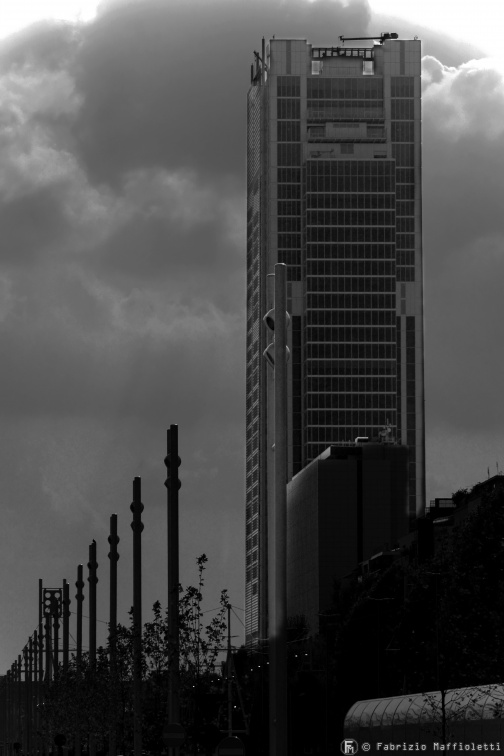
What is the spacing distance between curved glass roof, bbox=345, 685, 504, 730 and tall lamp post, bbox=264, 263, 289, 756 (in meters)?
27.5

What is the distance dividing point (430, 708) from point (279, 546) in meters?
41.7

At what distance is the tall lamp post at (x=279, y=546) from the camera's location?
1042 inches

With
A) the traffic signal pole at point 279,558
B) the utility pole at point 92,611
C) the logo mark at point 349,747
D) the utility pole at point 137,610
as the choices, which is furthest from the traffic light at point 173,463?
the utility pole at point 92,611

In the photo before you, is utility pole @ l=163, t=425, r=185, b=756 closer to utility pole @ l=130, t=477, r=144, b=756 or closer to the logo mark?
utility pole @ l=130, t=477, r=144, b=756

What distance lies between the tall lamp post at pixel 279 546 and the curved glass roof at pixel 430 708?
90.3 ft

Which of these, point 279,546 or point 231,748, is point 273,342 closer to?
point 279,546

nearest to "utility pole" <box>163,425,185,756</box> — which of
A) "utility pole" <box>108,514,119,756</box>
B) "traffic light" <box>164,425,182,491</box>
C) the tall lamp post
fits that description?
"traffic light" <box>164,425,182,491</box>

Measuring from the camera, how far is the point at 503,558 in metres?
78.7

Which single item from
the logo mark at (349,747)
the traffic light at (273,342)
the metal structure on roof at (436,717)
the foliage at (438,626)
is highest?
the traffic light at (273,342)

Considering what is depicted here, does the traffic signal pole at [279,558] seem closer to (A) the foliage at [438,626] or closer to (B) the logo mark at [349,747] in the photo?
(A) the foliage at [438,626]

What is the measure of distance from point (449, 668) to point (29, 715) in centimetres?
9561

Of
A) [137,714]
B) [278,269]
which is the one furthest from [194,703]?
[278,269]

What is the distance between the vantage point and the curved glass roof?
58.5 meters

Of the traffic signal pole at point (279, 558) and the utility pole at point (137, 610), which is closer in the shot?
the traffic signal pole at point (279, 558)
